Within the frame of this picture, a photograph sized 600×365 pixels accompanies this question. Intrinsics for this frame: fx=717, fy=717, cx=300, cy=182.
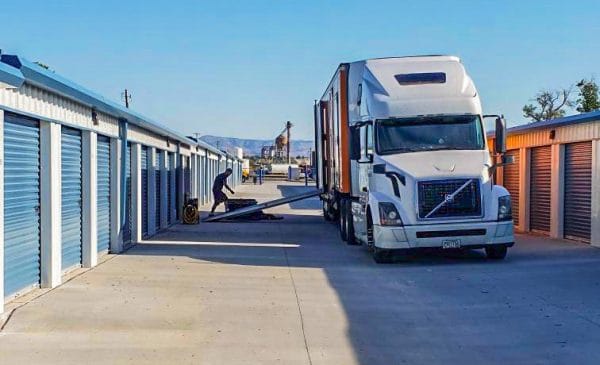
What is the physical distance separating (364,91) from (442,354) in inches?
331

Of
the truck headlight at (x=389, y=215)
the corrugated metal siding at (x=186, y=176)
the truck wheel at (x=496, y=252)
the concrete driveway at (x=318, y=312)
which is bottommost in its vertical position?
the concrete driveway at (x=318, y=312)

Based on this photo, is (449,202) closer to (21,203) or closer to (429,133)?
(429,133)

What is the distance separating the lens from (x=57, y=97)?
37.0ft

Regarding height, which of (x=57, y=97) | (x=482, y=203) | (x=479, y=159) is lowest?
(x=482, y=203)

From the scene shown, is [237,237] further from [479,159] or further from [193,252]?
[479,159]

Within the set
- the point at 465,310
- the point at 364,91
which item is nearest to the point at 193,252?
the point at 364,91

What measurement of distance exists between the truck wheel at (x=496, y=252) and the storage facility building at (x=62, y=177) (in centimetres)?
756

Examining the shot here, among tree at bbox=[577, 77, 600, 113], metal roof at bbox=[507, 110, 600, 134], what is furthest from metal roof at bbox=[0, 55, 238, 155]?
tree at bbox=[577, 77, 600, 113]

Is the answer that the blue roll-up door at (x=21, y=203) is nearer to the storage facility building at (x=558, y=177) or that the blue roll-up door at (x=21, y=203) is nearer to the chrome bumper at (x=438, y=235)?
the chrome bumper at (x=438, y=235)

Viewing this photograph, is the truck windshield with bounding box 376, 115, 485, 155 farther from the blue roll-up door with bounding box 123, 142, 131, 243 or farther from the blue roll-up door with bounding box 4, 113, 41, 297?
the blue roll-up door with bounding box 4, 113, 41, 297

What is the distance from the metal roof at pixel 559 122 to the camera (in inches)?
624

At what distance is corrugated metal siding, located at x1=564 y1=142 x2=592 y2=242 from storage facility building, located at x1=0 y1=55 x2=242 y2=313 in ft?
33.9

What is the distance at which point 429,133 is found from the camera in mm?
13875

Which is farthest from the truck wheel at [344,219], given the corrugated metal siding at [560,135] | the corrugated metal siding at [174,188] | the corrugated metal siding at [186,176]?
the corrugated metal siding at [186,176]
